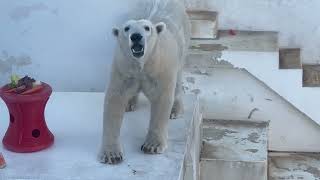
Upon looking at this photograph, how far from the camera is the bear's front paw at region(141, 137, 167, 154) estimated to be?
78.8 inches

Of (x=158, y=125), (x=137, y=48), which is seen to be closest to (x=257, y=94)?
(x=158, y=125)

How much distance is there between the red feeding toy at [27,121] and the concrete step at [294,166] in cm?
115

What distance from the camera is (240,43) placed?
2914 millimetres

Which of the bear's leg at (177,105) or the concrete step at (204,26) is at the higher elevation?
the concrete step at (204,26)

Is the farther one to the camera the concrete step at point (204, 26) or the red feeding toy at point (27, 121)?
the concrete step at point (204, 26)

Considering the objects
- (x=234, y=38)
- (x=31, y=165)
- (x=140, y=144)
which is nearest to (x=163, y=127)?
(x=140, y=144)

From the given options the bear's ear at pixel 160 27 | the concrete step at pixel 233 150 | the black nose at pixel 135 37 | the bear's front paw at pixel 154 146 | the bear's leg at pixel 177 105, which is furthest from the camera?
the concrete step at pixel 233 150

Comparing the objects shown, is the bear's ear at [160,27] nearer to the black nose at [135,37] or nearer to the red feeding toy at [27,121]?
the black nose at [135,37]

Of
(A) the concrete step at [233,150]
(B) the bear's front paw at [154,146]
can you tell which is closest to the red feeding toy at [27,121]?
(B) the bear's front paw at [154,146]

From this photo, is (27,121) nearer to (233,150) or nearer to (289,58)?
(233,150)

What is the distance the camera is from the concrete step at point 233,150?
2557mm

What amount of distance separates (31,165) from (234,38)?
52.4 inches

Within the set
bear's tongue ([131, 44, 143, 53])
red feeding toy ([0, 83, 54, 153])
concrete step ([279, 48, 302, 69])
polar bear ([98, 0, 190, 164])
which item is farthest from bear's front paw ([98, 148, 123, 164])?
concrete step ([279, 48, 302, 69])

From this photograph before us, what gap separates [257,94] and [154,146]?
1113 millimetres
